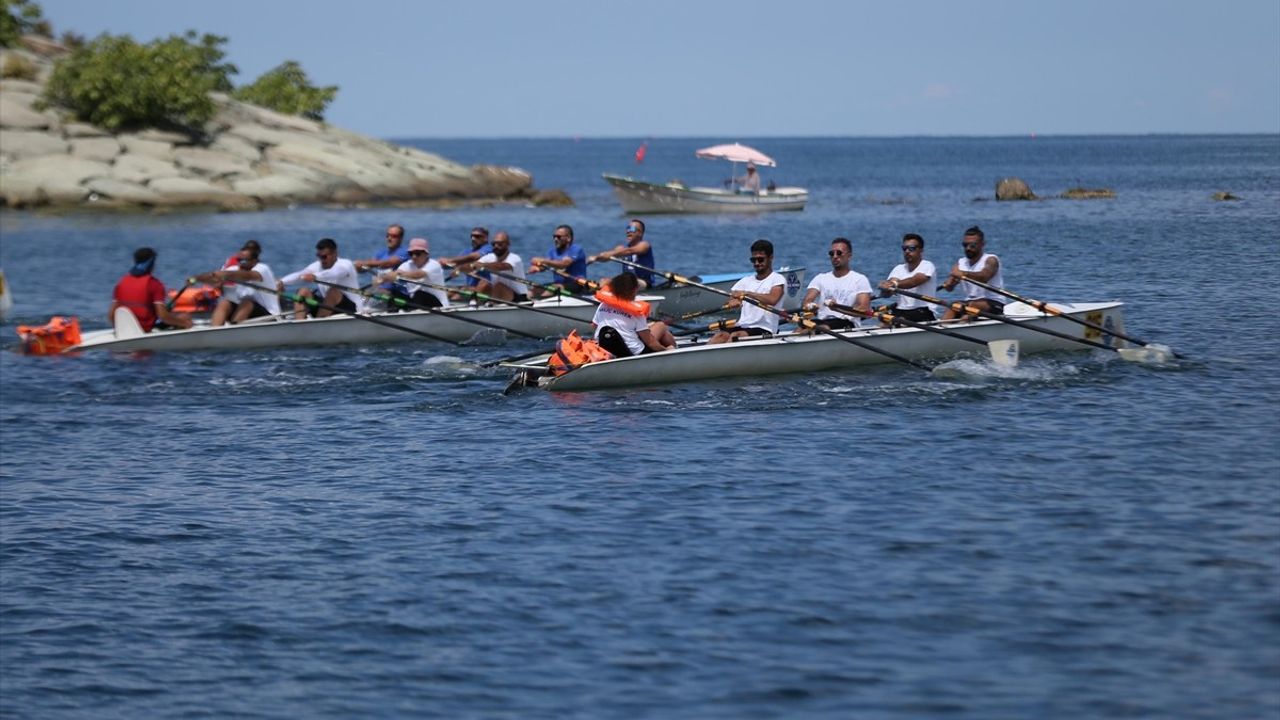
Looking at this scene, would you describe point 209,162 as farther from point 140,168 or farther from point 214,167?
point 140,168

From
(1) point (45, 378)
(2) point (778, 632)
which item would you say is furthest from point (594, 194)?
(2) point (778, 632)

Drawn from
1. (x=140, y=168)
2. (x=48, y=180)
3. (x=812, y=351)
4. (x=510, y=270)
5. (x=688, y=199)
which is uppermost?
(x=140, y=168)

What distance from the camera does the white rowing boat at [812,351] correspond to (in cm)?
2189

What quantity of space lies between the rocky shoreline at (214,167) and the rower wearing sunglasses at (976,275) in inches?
2006

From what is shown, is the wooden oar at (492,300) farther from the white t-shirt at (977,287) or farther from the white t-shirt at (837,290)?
the white t-shirt at (977,287)

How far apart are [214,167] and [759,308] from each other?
55.7 metres

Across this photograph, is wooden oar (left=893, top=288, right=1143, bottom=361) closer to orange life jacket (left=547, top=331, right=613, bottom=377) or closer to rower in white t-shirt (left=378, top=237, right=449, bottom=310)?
orange life jacket (left=547, top=331, right=613, bottom=377)

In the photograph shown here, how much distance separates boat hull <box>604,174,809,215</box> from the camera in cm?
7175

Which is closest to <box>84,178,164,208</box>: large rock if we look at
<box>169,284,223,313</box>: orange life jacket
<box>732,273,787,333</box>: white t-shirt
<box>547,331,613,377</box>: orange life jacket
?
<box>169,284,223,313</box>: orange life jacket

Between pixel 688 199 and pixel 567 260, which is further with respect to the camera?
pixel 688 199

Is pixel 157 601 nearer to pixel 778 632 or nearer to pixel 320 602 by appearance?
pixel 320 602

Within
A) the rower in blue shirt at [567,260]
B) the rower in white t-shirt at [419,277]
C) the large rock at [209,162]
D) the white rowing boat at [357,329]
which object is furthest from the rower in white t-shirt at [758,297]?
the large rock at [209,162]

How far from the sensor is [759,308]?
2273 cm

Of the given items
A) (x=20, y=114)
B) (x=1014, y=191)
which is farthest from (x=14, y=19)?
(x=1014, y=191)
